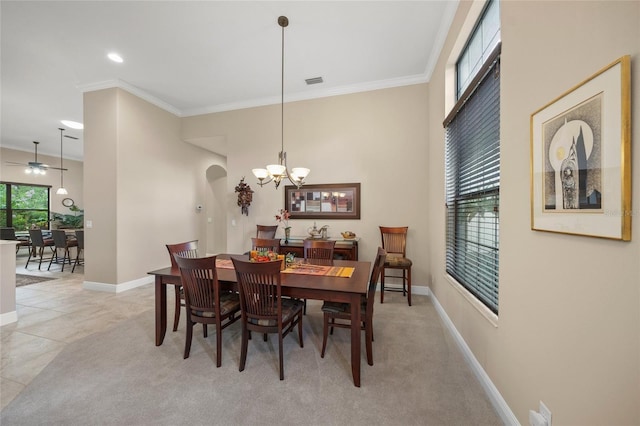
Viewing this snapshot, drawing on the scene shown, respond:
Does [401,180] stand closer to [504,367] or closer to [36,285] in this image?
[504,367]

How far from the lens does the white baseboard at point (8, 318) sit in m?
2.93

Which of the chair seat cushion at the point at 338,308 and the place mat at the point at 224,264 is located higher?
the place mat at the point at 224,264

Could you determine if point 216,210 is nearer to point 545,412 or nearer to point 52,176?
point 52,176

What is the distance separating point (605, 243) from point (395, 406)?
1.56 metres

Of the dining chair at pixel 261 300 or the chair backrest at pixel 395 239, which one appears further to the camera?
the chair backrest at pixel 395 239

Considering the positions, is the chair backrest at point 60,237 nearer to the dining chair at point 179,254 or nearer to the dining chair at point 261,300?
the dining chair at point 179,254

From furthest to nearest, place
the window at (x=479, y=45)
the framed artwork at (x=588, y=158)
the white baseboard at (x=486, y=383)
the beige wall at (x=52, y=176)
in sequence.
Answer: the beige wall at (x=52, y=176) → the window at (x=479, y=45) → the white baseboard at (x=486, y=383) → the framed artwork at (x=588, y=158)


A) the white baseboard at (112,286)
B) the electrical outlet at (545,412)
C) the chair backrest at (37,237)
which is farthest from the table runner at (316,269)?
the chair backrest at (37,237)

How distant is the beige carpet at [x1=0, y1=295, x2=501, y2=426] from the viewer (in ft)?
5.41

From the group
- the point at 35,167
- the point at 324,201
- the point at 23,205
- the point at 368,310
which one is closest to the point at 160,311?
the point at 368,310

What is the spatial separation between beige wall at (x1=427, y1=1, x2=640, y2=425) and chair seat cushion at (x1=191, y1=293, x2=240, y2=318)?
6.98 feet

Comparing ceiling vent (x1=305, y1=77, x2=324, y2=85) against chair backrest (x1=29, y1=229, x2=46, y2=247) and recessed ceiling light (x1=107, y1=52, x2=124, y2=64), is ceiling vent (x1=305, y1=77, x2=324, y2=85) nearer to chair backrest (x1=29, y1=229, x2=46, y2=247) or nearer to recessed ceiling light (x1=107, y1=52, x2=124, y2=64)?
recessed ceiling light (x1=107, y1=52, x2=124, y2=64)

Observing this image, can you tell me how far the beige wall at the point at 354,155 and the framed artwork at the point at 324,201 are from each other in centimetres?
11

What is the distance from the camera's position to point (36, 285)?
4.48 m
